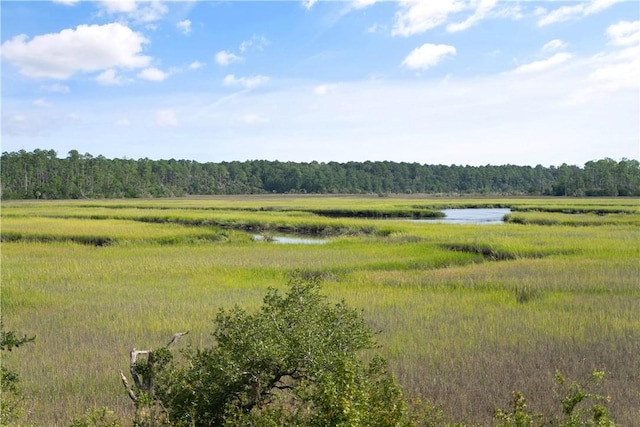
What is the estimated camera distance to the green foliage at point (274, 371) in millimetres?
4715

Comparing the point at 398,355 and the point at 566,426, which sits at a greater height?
the point at 566,426

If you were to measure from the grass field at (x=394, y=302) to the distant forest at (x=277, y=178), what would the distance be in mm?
54986

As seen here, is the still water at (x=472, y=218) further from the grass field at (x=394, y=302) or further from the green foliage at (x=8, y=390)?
the green foliage at (x=8, y=390)

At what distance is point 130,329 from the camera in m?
11.3

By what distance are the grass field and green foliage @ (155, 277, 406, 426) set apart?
117cm

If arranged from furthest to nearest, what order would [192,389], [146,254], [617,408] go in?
[146,254] → [617,408] → [192,389]

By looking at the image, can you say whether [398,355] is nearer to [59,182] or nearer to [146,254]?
[146,254]

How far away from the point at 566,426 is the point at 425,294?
34.0 feet

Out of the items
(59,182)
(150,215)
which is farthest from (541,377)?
(59,182)

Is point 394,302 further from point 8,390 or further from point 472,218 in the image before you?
point 472,218

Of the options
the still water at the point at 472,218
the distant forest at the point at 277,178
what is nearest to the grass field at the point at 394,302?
the still water at the point at 472,218

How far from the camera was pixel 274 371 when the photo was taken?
5234 mm

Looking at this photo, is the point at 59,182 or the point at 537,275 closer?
the point at 537,275

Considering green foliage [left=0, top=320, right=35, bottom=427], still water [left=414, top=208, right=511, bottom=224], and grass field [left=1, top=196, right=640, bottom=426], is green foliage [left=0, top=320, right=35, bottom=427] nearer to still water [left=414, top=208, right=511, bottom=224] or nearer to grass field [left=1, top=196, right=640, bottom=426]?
grass field [left=1, top=196, right=640, bottom=426]
